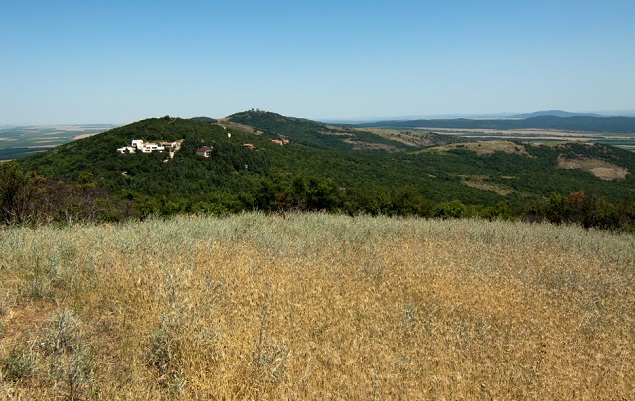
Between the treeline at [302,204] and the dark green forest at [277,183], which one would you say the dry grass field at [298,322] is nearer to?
the dark green forest at [277,183]

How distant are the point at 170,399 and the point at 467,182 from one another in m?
84.9

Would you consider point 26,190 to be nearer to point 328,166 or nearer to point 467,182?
point 328,166

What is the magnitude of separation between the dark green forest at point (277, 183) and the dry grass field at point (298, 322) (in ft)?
12.9

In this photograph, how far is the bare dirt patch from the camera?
9168 cm

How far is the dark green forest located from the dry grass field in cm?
392

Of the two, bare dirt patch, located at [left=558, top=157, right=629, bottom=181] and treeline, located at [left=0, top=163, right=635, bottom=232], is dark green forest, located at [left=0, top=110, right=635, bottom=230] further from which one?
bare dirt patch, located at [left=558, top=157, right=629, bottom=181]

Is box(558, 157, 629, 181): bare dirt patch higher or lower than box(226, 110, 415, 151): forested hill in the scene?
lower

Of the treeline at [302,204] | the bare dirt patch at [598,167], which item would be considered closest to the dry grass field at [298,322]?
the treeline at [302,204]

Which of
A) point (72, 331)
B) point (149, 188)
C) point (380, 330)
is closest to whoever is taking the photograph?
point (72, 331)

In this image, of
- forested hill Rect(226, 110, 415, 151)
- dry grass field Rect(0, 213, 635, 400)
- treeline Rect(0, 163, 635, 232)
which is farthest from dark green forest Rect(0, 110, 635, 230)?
forested hill Rect(226, 110, 415, 151)

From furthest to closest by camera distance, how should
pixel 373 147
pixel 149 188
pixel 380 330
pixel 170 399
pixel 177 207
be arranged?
1. pixel 373 147
2. pixel 149 188
3. pixel 177 207
4. pixel 380 330
5. pixel 170 399

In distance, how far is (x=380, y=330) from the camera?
12.0 ft

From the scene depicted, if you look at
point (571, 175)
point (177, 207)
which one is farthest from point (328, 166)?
point (571, 175)

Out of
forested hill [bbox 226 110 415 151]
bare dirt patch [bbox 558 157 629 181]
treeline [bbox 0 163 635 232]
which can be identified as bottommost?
bare dirt patch [bbox 558 157 629 181]
